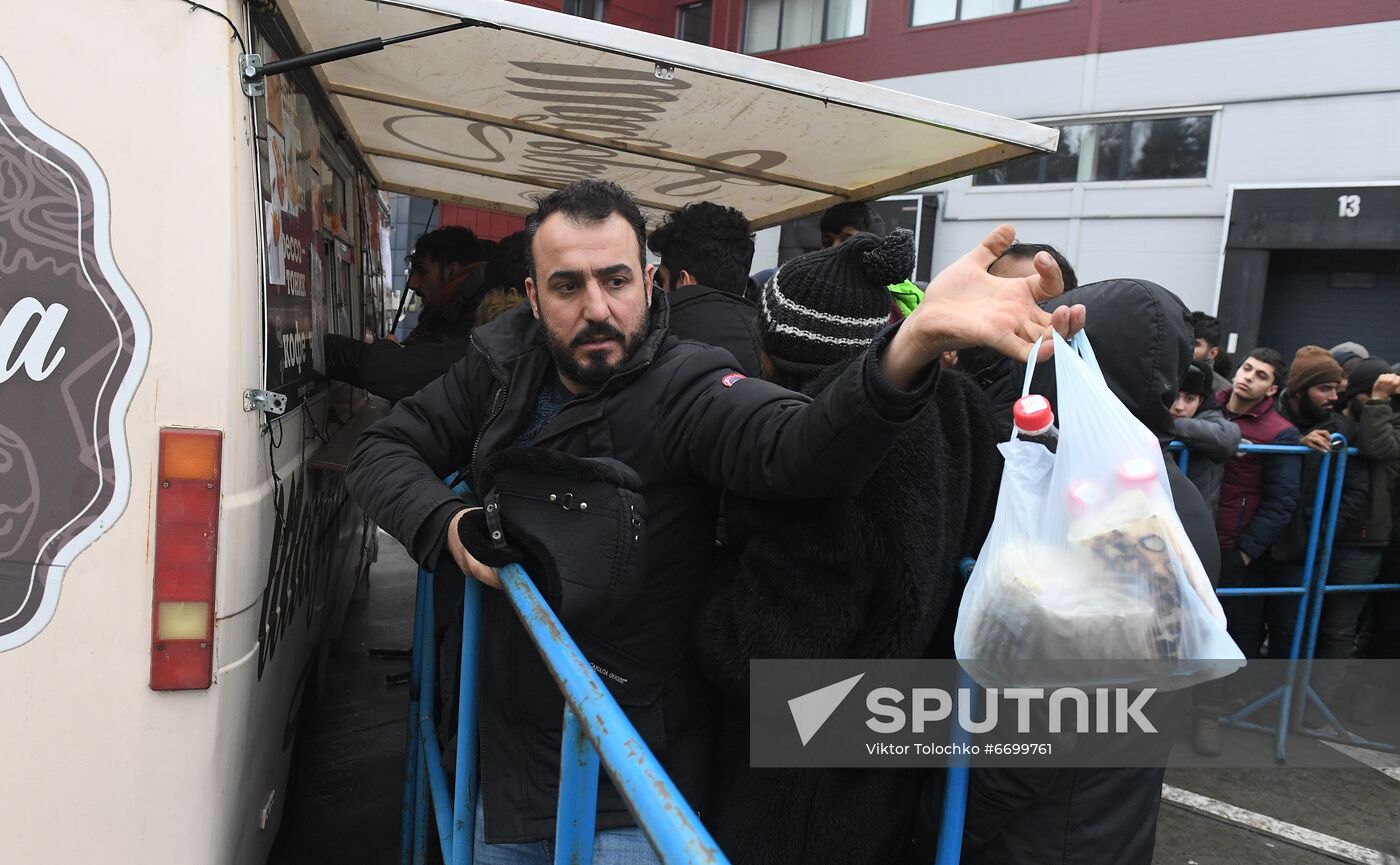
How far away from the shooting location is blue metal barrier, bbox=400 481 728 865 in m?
0.92

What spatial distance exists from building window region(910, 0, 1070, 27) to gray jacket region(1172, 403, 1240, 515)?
1346 centimetres

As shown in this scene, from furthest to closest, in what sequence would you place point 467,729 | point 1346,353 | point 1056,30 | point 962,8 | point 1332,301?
point 962,8
point 1056,30
point 1332,301
point 1346,353
point 467,729

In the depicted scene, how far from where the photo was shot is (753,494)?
1539mm

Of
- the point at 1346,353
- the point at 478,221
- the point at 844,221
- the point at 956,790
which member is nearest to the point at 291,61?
the point at 956,790

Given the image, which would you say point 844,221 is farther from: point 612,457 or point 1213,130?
point 1213,130

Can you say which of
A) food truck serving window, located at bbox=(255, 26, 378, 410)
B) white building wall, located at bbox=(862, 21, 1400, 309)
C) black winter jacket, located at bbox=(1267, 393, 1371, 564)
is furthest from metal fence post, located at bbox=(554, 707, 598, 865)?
white building wall, located at bbox=(862, 21, 1400, 309)

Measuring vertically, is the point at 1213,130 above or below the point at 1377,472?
above

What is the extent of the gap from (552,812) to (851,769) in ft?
1.88

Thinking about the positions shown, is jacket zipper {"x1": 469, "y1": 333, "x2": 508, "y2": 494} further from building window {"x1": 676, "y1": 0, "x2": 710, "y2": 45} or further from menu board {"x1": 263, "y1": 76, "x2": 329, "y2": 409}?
building window {"x1": 676, "y1": 0, "x2": 710, "y2": 45}

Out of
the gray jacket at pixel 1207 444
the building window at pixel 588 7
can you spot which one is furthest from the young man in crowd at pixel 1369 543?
the building window at pixel 588 7

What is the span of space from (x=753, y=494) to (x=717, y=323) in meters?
1.65

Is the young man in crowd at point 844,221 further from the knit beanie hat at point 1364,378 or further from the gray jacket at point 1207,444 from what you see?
the knit beanie hat at point 1364,378

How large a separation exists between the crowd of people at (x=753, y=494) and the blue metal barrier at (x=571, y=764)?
0.05 meters

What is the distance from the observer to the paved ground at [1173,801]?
3.43 meters
